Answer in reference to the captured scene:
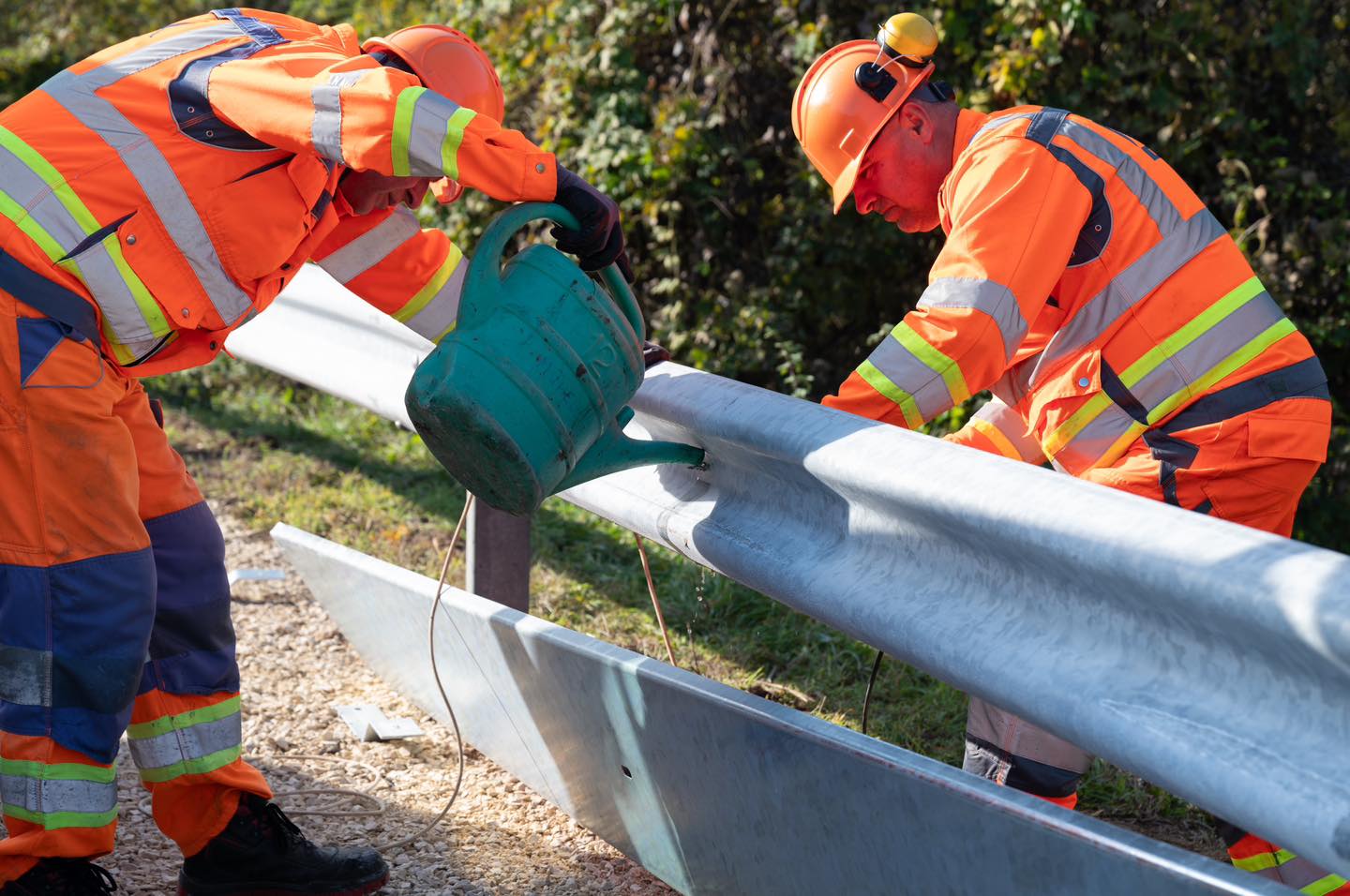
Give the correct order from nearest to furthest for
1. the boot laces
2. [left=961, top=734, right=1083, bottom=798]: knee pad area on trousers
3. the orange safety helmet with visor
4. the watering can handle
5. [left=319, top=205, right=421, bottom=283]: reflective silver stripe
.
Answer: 1. the watering can handle
2. [left=961, top=734, right=1083, bottom=798]: knee pad area on trousers
3. the orange safety helmet with visor
4. the boot laces
5. [left=319, top=205, right=421, bottom=283]: reflective silver stripe

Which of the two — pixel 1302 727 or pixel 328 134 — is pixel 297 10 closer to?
pixel 328 134

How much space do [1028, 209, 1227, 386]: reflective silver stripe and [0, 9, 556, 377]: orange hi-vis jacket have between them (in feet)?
3.72

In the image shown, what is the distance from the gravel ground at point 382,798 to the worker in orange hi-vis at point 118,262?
0.59 meters

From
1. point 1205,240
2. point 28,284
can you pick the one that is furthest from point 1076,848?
point 28,284

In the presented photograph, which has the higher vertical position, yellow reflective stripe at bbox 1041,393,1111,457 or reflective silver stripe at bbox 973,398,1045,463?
yellow reflective stripe at bbox 1041,393,1111,457

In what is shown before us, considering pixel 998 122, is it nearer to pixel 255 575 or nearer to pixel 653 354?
pixel 653 354

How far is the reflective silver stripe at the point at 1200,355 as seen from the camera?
2844 mm

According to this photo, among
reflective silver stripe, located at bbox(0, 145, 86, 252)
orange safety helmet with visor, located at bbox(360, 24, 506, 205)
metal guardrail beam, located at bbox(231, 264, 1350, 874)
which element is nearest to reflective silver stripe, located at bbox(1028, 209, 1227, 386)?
metal guardrail beam, located at bbox(231, 264, 1350, 874)

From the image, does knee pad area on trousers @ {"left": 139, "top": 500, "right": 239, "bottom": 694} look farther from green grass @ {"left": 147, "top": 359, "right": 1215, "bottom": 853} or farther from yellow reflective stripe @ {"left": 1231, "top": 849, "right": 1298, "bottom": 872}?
yellow reflective stripe @ {"left": 1231, "top": 849, "right": 1298, "bottom": 872}

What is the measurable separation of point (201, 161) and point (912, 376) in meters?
1.44

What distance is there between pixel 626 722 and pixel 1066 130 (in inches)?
59.8

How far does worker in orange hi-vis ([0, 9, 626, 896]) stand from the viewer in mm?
2611

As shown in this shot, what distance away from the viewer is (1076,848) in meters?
1.89

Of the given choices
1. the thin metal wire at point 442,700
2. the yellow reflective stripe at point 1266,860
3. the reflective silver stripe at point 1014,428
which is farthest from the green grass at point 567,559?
the reflective silver stripe at point 1014,428
